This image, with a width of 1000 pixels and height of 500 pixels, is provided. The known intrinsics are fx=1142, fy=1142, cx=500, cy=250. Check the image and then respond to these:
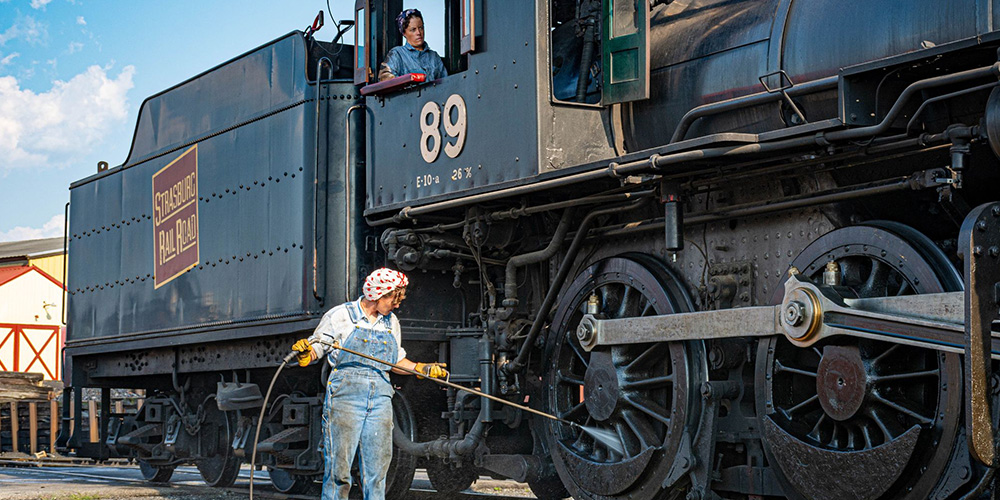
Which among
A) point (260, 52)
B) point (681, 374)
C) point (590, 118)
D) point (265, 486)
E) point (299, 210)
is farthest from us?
point (265, 486)

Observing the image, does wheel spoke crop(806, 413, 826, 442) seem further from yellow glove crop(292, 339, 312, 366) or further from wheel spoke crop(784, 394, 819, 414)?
yellow glove crop(292, 339, 312, 366)

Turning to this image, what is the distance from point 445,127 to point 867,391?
328 centimetres

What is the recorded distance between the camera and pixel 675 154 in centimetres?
565

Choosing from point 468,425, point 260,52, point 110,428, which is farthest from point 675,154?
point 110,428

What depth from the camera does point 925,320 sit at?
4824mm

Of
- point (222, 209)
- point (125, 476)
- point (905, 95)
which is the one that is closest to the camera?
point (905, 95)

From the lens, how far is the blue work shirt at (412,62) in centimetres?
788

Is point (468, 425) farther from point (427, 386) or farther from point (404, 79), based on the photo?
point (404, 79)

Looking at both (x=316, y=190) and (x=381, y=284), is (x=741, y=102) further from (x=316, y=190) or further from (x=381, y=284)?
(x=316, y=190)

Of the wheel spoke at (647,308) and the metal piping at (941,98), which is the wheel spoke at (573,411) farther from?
the metal piping at (941,98)

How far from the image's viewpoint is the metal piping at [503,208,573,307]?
23.1ft

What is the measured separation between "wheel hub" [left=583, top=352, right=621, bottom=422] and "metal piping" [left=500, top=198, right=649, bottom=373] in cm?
58

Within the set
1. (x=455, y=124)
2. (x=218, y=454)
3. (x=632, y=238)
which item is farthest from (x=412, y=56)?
(x=218, y=454)

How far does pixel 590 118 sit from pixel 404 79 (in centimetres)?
151
